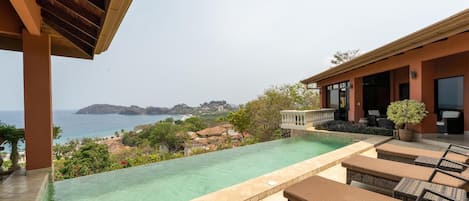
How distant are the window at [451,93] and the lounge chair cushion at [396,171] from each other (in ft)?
24.9

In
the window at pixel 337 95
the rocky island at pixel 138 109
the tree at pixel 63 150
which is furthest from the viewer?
the rocky island at pixel 138 109

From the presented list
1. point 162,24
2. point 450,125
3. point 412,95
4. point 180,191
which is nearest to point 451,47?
point 412,95

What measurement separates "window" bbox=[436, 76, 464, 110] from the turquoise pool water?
246 inches

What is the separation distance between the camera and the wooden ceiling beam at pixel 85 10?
3.93 m

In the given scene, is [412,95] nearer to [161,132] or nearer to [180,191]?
[180,191]

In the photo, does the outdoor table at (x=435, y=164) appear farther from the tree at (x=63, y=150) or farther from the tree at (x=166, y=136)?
the tree at (x=166, y=136)

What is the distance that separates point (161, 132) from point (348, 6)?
1294cm

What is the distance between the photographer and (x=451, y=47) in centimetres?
674

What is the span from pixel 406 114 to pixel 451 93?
334 centimetres

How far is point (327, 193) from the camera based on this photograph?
275 centimetres

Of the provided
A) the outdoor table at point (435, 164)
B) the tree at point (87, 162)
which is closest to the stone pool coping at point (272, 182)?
the outdoor table at point (435, 164)

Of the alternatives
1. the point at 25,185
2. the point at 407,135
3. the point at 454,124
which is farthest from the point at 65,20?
the point at 454,124

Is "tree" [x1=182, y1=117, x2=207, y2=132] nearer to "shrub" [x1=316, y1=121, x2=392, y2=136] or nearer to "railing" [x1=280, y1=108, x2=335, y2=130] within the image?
"railing" [x1=280, y1=108, x2=335, y2=130]

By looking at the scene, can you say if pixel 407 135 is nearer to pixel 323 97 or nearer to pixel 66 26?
pixel 323 97
